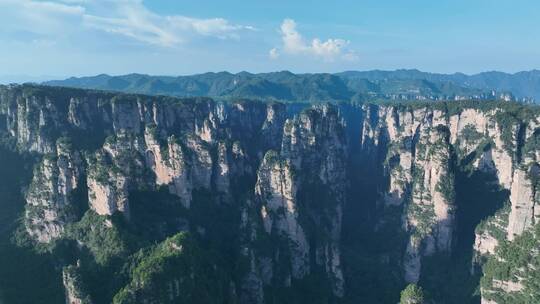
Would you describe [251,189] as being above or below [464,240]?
above

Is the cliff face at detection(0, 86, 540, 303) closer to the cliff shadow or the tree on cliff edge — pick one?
the cliff shadow

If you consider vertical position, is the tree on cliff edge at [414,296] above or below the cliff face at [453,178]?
below

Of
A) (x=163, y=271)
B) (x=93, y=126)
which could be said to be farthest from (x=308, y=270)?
(x=93, y=126)

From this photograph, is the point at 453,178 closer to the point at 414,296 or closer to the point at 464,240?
the point at 464,240

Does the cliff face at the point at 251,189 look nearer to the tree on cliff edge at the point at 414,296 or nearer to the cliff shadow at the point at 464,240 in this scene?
the cliff shadow at the point at 464,240

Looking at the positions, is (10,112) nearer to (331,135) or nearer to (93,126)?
(93,126)

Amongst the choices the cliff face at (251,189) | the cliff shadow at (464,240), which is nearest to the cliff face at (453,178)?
the cliff face at (251,189)

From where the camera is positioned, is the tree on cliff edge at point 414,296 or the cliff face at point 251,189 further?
the cliff face at point 251,189

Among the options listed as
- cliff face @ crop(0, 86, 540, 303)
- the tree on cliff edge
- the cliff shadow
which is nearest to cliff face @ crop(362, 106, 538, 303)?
cliff face @ crop(0, 86, 540, 303)

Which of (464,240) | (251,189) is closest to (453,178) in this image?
(464,240)
